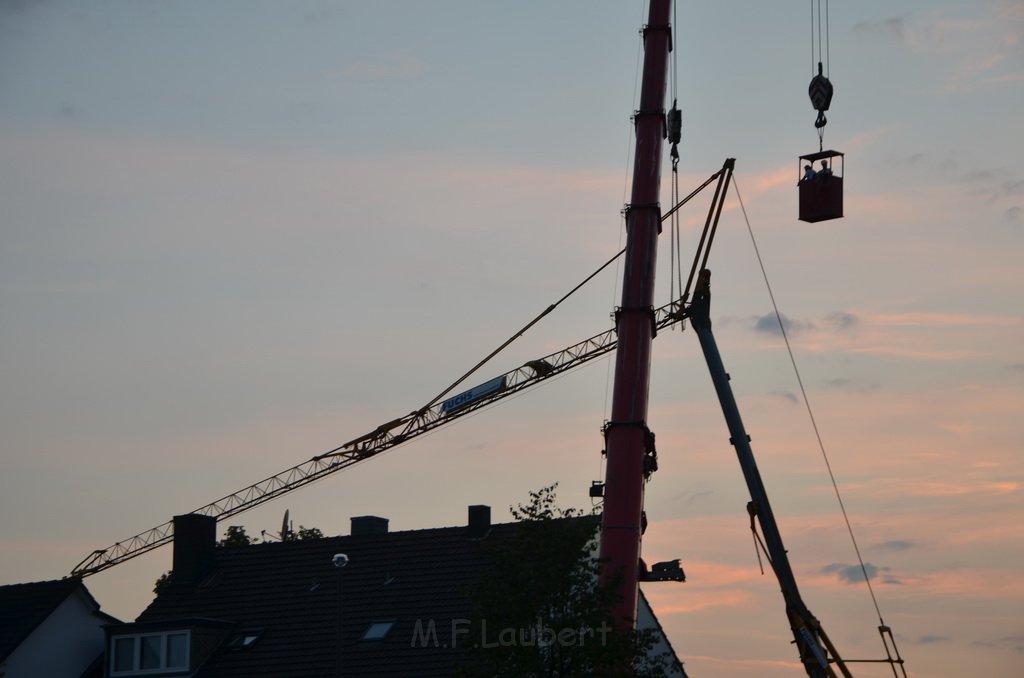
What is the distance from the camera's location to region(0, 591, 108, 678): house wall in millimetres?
61812

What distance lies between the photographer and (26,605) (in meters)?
64.4

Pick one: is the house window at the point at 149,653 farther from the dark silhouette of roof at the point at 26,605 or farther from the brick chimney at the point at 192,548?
the brick chimney at the point at 192,548

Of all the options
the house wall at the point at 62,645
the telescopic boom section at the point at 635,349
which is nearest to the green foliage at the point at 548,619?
the telescopic boom section at the point at 635,349

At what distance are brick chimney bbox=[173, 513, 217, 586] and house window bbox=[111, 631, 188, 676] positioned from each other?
467cm

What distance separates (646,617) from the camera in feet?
205

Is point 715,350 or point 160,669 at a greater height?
point 715,350

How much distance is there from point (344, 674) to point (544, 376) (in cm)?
4111

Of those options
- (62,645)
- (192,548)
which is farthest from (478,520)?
(62,645)

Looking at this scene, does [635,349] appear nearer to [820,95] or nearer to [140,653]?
[820,95]

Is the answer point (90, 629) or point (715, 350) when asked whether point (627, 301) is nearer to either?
point (715, 350)

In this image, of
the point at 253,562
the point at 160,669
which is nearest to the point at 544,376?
the point at 253,562

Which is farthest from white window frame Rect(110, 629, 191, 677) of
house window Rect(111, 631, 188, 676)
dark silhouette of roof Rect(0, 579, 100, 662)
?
dark silhouette of roof Rect(0, 579, 100, 662)

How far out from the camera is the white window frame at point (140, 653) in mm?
60094

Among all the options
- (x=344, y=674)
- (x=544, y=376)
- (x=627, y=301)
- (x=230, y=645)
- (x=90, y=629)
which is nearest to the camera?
(x=627, y=301)
